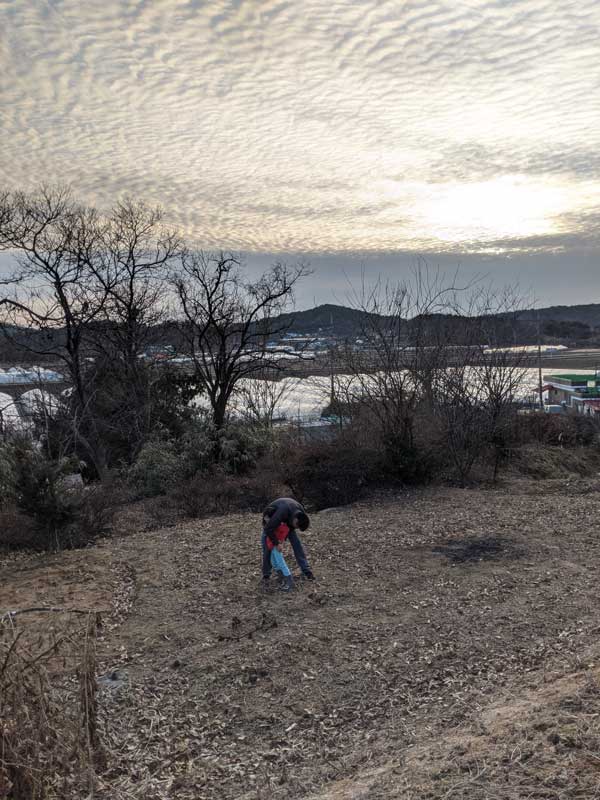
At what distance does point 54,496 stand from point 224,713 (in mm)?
5437

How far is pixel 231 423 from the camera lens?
16.8 meters

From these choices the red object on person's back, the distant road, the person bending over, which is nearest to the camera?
the person bending over

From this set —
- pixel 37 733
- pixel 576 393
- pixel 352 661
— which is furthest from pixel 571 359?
pixel 37 733

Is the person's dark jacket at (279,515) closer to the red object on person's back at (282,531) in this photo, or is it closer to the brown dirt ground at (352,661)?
the red object on person's back at (282,531)

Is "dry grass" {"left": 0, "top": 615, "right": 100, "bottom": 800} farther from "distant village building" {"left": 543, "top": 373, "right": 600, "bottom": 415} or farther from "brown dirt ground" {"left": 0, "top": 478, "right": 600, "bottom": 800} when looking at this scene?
"distant village building" {"left": 543, "top": 373, "right": 600, "bottom": 415}

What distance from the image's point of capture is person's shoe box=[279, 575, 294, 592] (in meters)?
7.20

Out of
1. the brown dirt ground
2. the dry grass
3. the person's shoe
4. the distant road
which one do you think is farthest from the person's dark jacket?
the distant road

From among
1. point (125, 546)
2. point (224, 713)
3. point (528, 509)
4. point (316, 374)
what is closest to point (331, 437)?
point (316, 374)

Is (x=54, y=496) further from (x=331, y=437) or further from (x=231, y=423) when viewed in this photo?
(x=231, y=423)

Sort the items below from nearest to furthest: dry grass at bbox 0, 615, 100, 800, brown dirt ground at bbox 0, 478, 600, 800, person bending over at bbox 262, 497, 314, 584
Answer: dry grass at bbox 0, 615, 100, 800, brown dirt ground at bbox 0, 478, 600, 800, person bending over at bbox 262, 497, 314, 584

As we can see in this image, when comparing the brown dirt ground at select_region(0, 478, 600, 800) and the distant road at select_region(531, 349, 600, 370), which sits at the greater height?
the distant road at select_region(531, 349, 600, 370)

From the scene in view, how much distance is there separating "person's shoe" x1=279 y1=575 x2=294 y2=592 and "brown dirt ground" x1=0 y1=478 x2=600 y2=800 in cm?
17

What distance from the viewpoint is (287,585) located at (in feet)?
23.8

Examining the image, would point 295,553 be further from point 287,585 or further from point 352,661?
point 352,661
